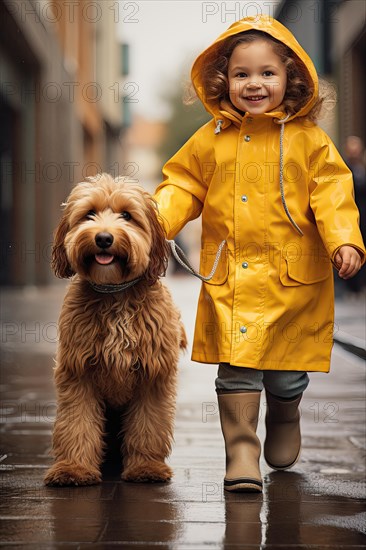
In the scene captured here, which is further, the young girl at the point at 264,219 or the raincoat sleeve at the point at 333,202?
the young girl at the point at 264,219

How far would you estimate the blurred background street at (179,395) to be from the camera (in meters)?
3.55

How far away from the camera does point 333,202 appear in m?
4.29

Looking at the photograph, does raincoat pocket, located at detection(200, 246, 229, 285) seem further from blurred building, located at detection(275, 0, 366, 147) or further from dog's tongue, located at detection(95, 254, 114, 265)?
blurred building, located at detection(275, 0, 366, 147)

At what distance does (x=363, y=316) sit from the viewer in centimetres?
1182

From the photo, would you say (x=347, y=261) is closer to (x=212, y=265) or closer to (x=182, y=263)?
(x=212, y=265)

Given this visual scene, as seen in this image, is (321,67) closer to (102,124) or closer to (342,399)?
(342,399)

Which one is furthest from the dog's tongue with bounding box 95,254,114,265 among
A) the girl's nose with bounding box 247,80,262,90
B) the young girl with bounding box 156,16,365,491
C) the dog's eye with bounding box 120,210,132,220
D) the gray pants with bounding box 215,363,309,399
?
the girl's nose with bounding box 247,80,262,90

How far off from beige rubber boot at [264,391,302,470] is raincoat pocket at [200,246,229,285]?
1.98 feet

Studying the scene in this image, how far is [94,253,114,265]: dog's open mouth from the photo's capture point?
153 inches

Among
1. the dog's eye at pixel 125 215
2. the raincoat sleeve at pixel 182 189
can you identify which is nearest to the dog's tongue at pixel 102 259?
the dog's eye at pixel 125 215

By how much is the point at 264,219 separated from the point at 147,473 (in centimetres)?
119

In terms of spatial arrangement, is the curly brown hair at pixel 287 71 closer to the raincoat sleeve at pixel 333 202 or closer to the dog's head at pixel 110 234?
the raincoat sleeve at pixel 333 202

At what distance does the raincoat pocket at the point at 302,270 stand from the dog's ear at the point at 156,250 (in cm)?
54

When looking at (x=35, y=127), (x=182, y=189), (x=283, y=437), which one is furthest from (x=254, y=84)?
(x=35, y=127)
